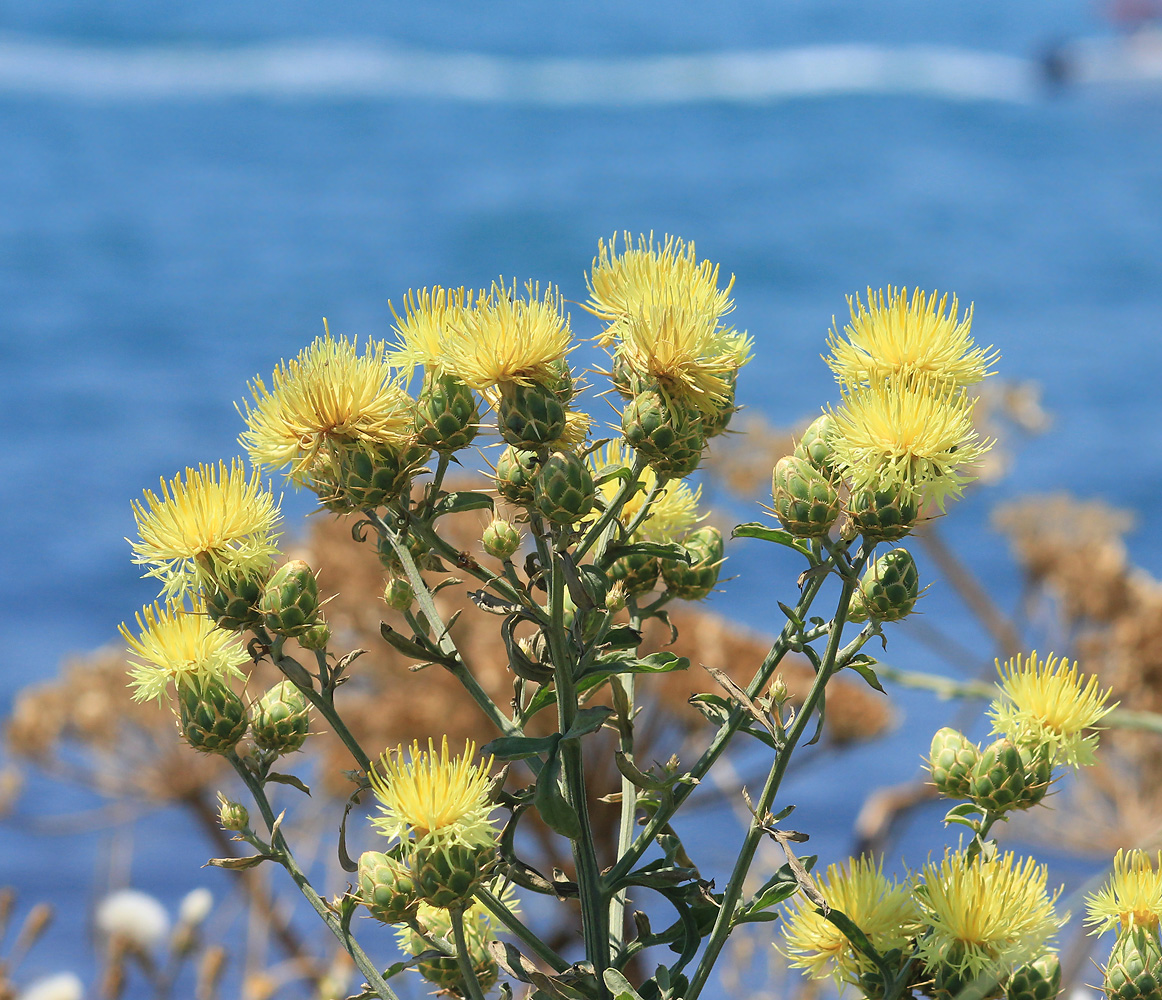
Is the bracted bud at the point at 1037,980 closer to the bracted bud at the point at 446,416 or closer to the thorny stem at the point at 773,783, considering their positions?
the thorny stem at the point at 773,783

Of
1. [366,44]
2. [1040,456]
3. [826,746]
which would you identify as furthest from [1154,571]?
[366,44]

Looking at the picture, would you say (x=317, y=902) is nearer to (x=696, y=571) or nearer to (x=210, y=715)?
(x=210, y=715)

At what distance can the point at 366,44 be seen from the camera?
844cm

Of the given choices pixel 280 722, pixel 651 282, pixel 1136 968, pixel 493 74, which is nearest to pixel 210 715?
pixel 280 722

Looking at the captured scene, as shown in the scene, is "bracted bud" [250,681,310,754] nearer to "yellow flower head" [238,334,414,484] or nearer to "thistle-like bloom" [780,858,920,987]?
"yellow flower head" [238,334,414,484]

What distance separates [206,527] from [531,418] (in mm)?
130

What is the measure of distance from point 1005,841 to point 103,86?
747cm

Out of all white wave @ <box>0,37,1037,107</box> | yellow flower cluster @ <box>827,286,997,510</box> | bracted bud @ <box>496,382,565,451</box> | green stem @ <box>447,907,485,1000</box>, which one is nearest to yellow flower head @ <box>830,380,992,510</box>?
yellow flower cluster @ <box>827,286,997,510</box>

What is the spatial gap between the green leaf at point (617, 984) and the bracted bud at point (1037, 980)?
0.14m

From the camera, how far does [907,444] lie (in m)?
0.44

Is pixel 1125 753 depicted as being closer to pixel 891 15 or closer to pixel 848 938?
pixel 848 938

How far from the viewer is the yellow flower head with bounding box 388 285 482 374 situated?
473 millimetres

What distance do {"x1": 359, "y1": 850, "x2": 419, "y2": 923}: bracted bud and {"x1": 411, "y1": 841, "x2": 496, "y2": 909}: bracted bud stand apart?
0.6 inches

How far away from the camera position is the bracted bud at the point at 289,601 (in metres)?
0.46
